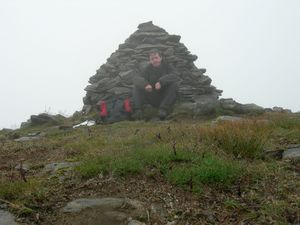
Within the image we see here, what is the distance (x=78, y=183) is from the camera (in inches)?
210

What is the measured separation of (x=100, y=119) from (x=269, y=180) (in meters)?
9.68

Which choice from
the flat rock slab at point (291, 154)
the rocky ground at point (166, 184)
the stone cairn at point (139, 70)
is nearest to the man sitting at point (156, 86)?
the stone cairn at point (139, 70)

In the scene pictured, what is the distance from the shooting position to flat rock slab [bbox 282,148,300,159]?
612 centimetres

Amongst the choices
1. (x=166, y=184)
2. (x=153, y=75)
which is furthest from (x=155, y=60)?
(x=166, y=184)

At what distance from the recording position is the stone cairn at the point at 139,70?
16.2 metres

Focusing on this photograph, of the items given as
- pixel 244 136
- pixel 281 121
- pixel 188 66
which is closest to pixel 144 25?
pixel 188 66

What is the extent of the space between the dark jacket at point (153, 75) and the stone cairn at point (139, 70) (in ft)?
4.97

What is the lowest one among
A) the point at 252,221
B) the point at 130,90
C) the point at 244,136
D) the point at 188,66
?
the point at 252,221

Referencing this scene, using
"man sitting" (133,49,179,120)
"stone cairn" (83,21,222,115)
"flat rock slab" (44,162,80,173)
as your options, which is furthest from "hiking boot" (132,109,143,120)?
"flat rock slab" (44,162,80,173)

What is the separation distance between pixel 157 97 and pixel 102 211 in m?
10.1

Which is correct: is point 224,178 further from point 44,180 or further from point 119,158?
point 44,180

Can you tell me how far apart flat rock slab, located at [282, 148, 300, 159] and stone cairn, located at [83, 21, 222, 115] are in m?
9.05

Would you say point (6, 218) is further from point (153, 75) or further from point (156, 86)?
point (153, 75)

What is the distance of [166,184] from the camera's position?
205 inches
